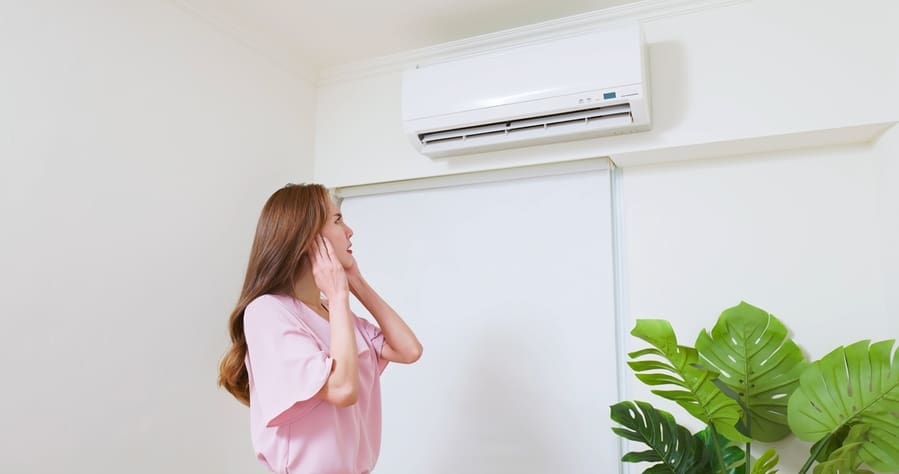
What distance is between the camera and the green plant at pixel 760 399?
1.63 m

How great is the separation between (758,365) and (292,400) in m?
1.38

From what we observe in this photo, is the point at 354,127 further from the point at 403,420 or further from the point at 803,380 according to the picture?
the point at 803,380

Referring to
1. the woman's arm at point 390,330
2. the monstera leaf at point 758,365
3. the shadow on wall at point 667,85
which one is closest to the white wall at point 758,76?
the shadow on wall at point 667,85

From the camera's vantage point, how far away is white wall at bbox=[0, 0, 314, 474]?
1.66 m

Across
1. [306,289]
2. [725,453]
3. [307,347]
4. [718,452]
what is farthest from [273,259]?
[725,453]

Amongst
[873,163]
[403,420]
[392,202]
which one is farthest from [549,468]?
[873,163]

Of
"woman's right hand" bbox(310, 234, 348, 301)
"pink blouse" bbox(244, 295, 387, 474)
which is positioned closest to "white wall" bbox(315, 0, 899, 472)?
"woman's right hand" bbox(310, 234, 348, 301)

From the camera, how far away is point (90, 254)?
183 centimetres

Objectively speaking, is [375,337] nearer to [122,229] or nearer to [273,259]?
[273,259]

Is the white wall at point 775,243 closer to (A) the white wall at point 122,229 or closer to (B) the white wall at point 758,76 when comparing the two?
(B) the white wall at point 758,76

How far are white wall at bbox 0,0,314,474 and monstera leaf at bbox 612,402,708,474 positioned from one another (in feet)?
4.62

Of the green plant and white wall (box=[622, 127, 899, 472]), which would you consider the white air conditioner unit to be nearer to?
white wall (box=[622, 127, 899, 472])

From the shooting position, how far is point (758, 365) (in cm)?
191

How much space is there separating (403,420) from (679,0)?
6.14 feet
